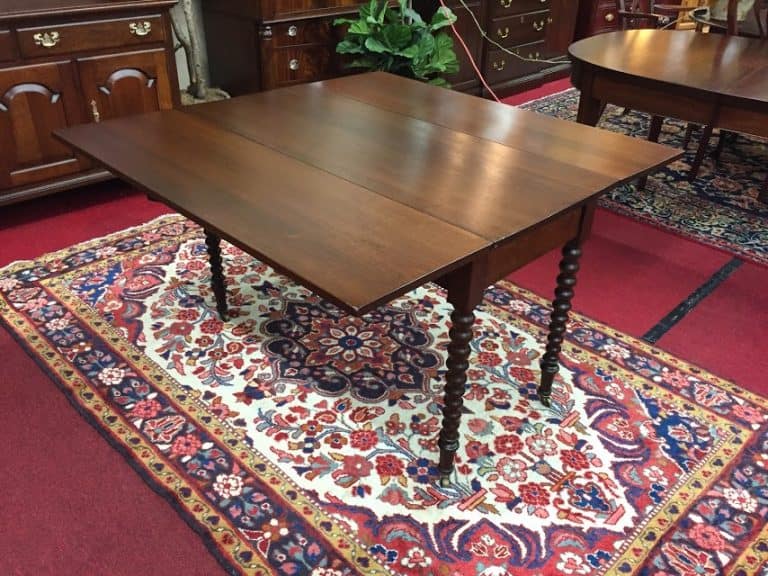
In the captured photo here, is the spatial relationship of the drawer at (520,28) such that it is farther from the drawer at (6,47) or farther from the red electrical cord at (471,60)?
the drawer at (6,47)

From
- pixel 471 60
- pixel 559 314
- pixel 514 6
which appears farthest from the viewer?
pixel 514 6

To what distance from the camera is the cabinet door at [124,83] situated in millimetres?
2736

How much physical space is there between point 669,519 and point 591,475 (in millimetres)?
198

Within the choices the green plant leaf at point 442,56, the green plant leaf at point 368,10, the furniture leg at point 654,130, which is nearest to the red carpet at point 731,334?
the furniture leg at point 654,130

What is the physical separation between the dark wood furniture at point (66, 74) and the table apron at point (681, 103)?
186cm

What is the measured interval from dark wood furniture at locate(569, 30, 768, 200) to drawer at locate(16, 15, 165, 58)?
1.81m

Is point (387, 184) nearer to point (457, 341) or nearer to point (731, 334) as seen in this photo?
point (457, 341)

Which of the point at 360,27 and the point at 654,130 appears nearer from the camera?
the point at 654,130

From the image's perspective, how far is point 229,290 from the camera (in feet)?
7.87

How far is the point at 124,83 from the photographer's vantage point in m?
2.82

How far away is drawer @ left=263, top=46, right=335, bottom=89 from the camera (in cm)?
334

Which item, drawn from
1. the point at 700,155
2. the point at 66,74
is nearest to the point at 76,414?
the point at 66,74

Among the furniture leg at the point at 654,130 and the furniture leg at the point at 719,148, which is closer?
the furniture leg at the point at 654,130

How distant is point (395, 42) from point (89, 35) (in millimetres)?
1503
